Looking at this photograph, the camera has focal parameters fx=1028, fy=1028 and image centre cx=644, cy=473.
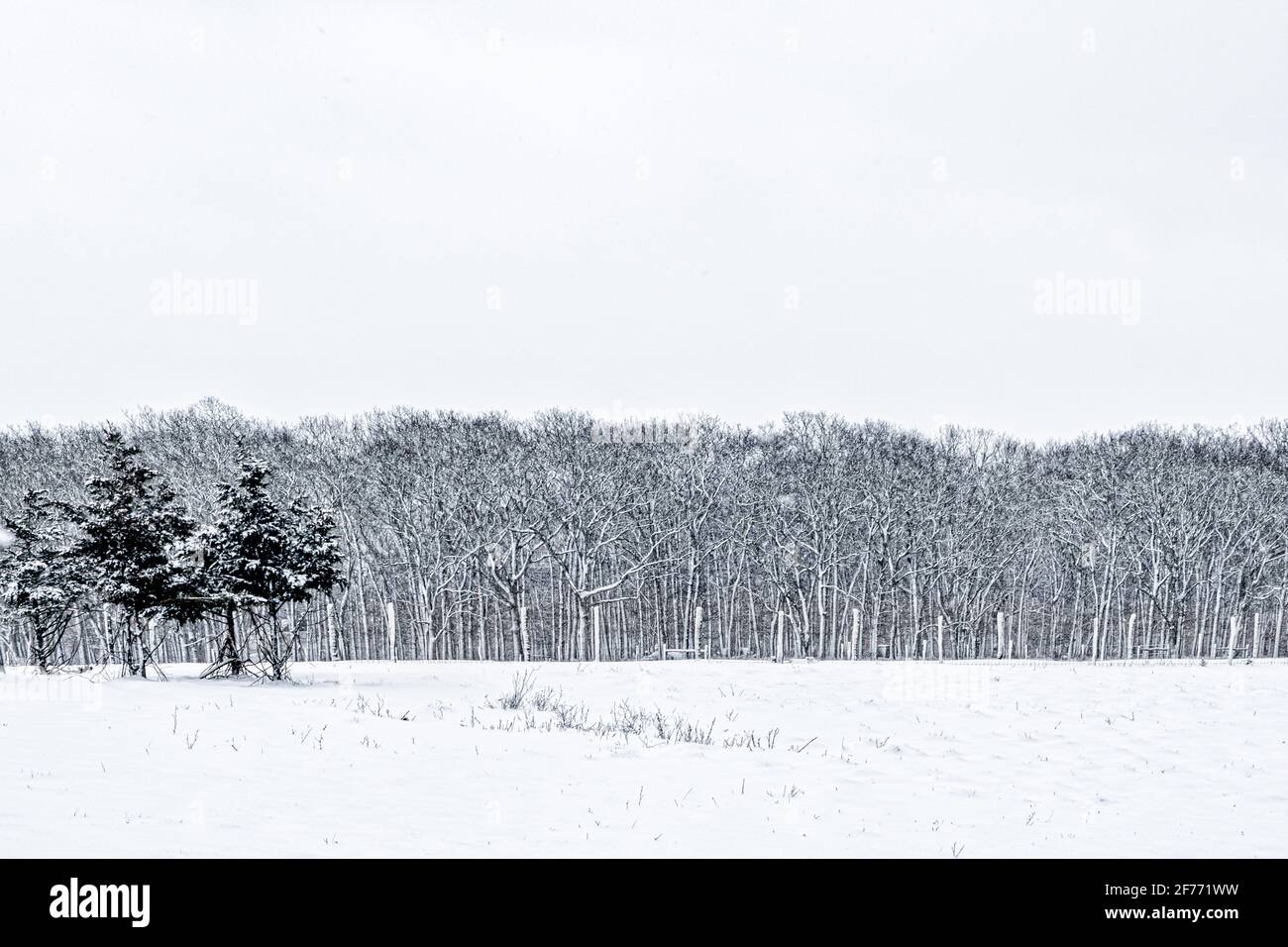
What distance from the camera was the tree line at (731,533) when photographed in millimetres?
54688

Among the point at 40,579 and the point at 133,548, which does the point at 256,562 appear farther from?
the point at 40,579

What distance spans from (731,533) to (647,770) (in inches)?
1698

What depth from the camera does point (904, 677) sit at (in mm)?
28297

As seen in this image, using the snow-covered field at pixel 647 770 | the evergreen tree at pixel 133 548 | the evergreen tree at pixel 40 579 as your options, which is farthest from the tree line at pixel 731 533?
the snow-covered field at pixel 647 770

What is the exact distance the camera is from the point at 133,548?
27.2 m

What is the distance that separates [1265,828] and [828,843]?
6.87 meters

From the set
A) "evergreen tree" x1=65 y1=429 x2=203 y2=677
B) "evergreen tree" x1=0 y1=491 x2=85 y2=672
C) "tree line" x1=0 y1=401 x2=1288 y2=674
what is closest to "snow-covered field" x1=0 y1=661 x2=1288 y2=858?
"evergreen tree" x1=65 y1=429 x2=203 y2=677

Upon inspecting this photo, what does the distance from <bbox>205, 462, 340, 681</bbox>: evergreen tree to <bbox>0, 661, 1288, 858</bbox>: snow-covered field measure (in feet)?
6.72

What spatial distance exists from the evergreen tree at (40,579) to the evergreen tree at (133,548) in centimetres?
144

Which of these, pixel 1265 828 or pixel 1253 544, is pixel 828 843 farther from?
pixel 1253 544

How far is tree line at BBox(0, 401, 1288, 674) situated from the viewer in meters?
54.7

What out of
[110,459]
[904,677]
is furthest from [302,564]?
[904,677]

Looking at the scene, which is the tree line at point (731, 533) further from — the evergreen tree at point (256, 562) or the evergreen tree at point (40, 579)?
the evergreen tree at point (256, 562)

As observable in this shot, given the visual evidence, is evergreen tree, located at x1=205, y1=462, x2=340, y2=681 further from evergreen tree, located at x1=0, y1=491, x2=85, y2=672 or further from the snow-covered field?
evergreen tree, located at x1=0, y1=491, x2=85, y2=672
